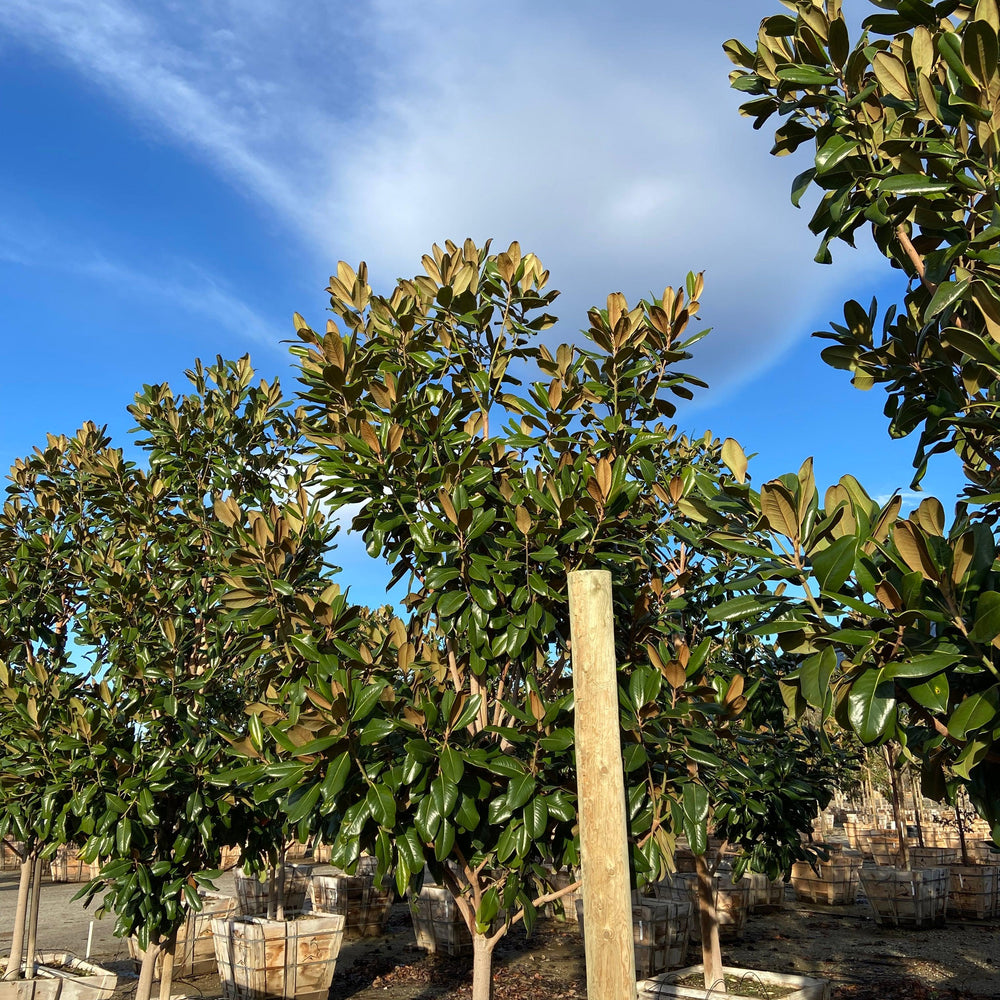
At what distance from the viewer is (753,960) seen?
11250 mm

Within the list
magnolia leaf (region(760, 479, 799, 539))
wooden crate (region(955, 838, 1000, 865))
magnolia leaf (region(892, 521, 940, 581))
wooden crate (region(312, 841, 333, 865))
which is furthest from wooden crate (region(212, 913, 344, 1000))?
wooden crate (region(955, 838, 1000, 865))

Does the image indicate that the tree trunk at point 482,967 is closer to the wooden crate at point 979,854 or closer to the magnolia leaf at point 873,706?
the magnolia leaf at point 873,706

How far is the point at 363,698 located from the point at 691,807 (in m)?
1.62

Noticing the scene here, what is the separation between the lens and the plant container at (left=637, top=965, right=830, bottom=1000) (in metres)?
6.54

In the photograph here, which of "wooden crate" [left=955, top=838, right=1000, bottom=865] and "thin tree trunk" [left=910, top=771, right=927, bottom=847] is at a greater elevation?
"thin tree trunk" [left=910, top=771, right=927, bottom=847]

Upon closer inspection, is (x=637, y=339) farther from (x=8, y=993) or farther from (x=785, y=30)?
(x=8, y=993)

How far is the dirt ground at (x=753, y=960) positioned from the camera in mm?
9750

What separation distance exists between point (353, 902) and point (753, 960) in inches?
244

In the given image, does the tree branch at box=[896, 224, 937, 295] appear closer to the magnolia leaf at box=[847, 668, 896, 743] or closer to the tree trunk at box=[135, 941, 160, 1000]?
the magnolia leaf at box=[847, 668, 896, 743]

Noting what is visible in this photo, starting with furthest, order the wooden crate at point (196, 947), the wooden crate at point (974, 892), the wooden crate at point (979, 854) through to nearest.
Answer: the wooden crate at point (979, 854)
the wooden crate at point (974, 892)
the wooden crate at point (196, 947)

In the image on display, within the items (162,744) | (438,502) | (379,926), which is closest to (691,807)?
(438,502)

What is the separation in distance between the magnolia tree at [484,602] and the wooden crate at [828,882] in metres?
13.3

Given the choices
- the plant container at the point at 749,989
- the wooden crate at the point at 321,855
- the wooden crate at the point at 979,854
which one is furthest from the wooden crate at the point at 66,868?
the wooden crate at the point at 979,854

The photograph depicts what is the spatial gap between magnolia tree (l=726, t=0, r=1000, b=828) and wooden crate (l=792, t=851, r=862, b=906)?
15.0 metres
